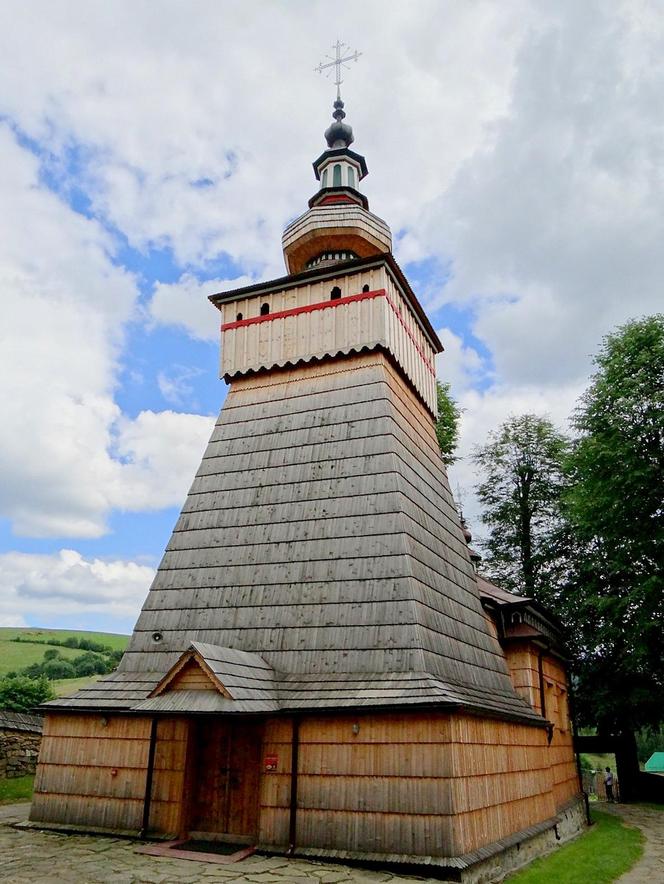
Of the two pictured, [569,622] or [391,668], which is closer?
[391,668]

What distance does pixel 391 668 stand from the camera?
412 inches

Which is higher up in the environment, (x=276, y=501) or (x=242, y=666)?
(x=276, y=501)

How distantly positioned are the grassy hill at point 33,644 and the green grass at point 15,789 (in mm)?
23333

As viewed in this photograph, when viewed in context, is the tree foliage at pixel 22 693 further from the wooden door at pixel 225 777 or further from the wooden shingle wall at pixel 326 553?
the wooden door at pixel 225 777

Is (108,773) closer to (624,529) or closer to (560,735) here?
(560,735)

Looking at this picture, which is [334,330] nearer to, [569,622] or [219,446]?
[219,446]

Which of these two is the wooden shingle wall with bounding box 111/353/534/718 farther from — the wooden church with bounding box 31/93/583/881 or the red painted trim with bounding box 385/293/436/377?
the red painted trim with bounding box 385/293/436/377

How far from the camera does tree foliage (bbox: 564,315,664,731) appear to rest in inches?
812

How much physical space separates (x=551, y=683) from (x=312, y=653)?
10.2m

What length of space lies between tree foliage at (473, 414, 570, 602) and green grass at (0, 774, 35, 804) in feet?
63.3

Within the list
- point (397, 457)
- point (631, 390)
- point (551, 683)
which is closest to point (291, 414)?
point (397, 457)

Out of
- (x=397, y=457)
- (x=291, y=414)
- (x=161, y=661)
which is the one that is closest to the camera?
(x=161, y=661)

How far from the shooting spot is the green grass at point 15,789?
15.5m

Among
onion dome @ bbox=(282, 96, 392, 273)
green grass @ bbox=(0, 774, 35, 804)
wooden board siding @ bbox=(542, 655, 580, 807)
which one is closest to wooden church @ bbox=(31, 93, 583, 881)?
wooden board siding @ bbox=(542, 655, 580, 807)
